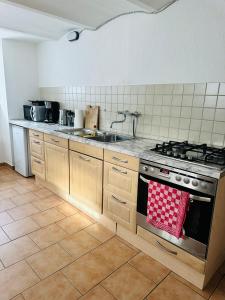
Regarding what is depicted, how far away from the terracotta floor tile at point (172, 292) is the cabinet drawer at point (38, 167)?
2079mm

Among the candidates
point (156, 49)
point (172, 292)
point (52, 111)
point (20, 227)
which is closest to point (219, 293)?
point (172, 292)

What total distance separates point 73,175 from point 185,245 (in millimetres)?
1413

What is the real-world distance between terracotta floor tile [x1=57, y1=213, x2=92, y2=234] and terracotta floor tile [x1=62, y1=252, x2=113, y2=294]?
1.36 feet

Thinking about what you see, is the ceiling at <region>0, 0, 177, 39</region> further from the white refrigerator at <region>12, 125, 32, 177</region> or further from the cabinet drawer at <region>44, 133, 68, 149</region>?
the white refrigerator at <region>12, 125, 32, 177</region>

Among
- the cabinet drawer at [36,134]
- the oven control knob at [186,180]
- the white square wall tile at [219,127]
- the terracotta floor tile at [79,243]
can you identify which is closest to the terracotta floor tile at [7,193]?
the cabinet drawer at [36,134]

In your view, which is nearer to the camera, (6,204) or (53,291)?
(53,291)

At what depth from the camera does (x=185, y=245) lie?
157 cm

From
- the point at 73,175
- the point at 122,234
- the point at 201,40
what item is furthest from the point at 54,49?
the point at 122,234

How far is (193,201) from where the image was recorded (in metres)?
1.46

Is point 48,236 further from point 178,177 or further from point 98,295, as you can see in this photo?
point 178,177

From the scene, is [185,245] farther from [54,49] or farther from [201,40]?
[54,49]

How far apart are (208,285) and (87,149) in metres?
1.54

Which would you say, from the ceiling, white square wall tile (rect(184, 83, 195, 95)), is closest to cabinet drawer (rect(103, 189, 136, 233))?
white square wall tile (rect(184, 83, 195, 95))

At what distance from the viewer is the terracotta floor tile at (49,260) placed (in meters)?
1.70
